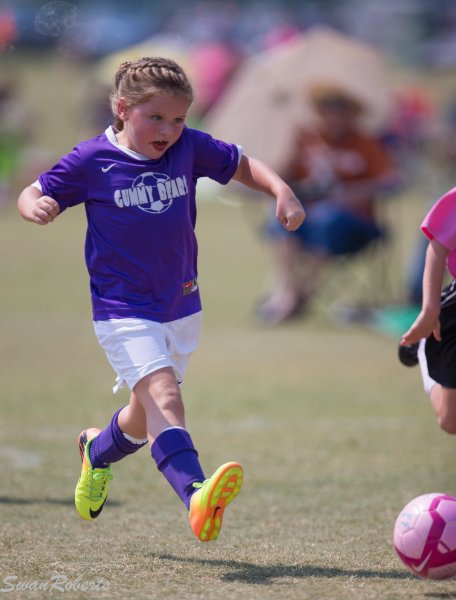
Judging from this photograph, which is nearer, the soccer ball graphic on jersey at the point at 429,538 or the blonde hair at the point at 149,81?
the soccer ball graphic on jersey at the point at 429,538

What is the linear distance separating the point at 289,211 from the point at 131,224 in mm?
563

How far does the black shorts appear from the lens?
3799 millimetres

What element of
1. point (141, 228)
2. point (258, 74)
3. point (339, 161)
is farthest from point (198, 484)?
point (258, 74)

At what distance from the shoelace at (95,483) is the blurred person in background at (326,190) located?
6.03 meters

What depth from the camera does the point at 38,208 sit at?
11.8ft

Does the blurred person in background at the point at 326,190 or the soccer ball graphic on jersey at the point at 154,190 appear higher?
the soccer ball graphic on jersey at the point at 154,190

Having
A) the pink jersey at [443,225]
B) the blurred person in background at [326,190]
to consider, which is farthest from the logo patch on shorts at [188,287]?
the blurred person in background at [326,190]

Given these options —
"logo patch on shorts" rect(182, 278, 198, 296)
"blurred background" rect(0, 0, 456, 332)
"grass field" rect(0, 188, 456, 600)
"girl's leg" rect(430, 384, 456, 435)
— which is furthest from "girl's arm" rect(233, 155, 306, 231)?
"blurred background" rect(0, 0, 456, 332)

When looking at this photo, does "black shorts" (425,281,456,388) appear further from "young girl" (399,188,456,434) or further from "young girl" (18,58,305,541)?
"young girl" (18,58,305,541)

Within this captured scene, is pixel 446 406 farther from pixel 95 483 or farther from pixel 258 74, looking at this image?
pixel 258 74

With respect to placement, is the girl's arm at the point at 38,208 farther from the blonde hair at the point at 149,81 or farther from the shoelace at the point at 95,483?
the shoelace at the point at 95,483

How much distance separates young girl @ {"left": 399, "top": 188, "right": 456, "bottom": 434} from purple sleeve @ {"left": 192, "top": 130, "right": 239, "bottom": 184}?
2.55 feet

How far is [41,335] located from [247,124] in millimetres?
2859

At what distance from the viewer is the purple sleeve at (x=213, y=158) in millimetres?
3889
